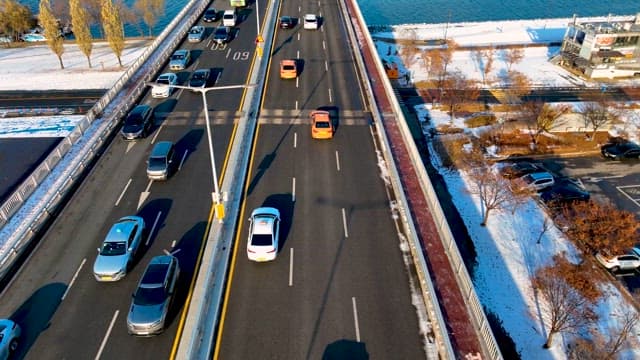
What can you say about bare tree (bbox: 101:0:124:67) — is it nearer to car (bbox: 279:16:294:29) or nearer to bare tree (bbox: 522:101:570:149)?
car (bbox: 279:16:294:29)

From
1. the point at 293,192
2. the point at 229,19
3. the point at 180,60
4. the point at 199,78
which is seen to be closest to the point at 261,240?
the point at 293,192

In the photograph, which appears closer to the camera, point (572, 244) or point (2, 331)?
point (2, 331)

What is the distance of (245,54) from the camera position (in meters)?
58.5

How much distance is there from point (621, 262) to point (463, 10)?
305ft

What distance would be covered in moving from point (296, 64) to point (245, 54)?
26.3ft

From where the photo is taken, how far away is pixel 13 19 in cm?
8806

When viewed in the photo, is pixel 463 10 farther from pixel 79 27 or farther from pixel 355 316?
pixel 355 316

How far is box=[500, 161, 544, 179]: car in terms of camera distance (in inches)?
1718

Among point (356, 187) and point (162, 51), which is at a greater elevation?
point (162, 51)

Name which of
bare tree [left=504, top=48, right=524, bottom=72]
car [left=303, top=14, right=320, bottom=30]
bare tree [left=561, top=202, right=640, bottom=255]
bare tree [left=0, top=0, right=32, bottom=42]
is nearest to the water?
bare tree [left=0, top=0, right=32, bottom=42]

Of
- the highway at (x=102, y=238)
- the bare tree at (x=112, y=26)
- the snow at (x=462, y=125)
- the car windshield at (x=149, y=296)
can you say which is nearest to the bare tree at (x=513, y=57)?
the snow at (x=462, y=125)

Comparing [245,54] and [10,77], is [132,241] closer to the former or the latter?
[245,54]

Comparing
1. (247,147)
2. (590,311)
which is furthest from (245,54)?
(590,311)

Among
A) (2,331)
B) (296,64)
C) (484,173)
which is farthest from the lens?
(296,64)
